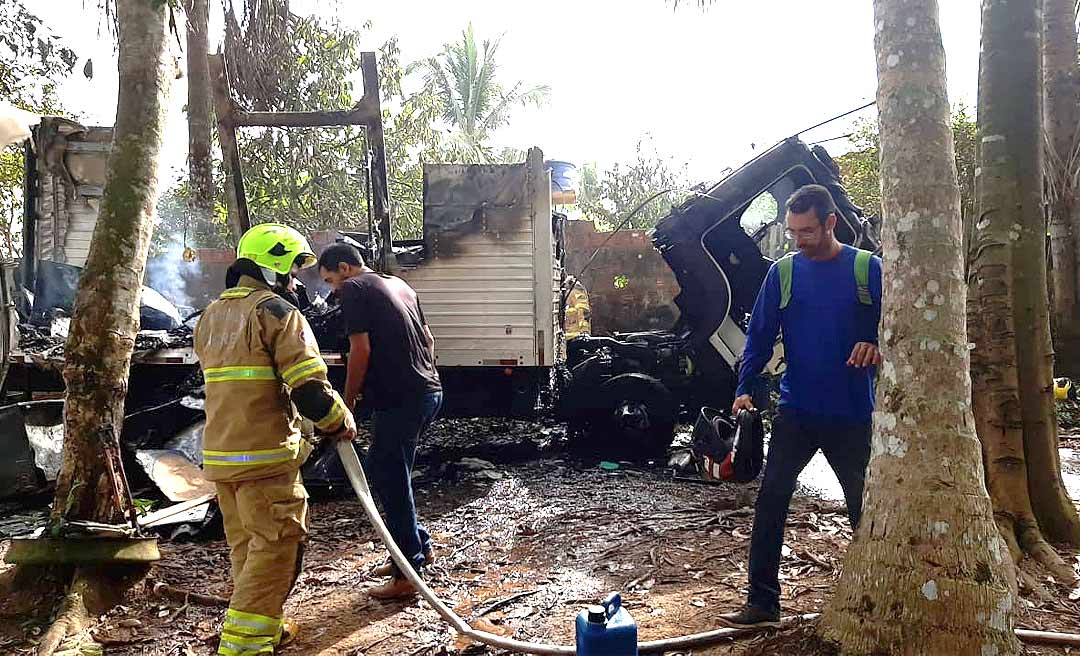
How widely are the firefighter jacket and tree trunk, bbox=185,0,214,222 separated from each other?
347 inches

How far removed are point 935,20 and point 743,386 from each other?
140 cm

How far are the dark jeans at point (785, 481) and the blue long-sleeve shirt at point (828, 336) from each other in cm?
7

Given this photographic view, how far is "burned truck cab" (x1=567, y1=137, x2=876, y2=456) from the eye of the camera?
568 centimetres

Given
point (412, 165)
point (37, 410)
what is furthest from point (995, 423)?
point (412, 165)

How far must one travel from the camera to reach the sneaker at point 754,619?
8.54 ft

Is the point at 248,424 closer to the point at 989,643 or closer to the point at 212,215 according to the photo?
the point at 989,643

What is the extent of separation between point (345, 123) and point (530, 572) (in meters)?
3.76

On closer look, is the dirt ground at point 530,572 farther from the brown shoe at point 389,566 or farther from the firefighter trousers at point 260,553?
the firefighter trousers at point 260,553

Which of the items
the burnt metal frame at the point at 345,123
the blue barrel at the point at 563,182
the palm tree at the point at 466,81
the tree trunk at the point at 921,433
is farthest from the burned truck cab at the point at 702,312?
the palm tree at the point at 466,81

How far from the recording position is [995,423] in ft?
10.9

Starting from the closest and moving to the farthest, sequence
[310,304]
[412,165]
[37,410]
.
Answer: [37,410], [310,304], [412,165]

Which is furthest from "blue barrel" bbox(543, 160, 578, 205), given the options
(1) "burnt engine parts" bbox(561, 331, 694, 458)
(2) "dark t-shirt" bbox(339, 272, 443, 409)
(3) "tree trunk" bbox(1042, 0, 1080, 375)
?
(3) "tree trunk" bbox(1042, 0, 1080, 375)

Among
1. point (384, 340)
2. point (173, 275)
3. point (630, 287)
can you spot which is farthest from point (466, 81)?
point (384, 340)

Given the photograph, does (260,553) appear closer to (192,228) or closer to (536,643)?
(536,643)
